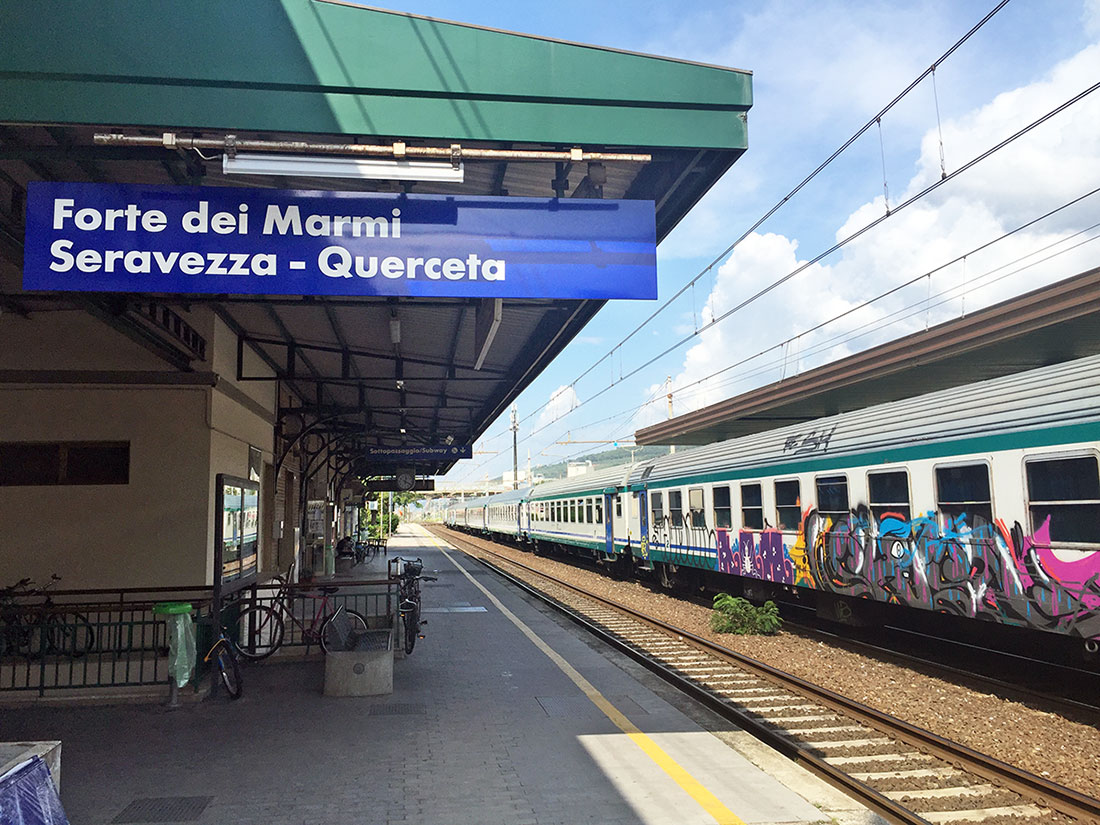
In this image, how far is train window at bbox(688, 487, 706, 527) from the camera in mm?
15570

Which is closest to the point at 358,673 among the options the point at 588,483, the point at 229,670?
the point at 229,670

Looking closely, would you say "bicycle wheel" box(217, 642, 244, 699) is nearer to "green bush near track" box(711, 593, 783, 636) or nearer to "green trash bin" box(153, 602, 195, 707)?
"green trash bin" box(153, 602, 195, 707)

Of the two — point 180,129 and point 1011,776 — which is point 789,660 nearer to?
point 1011,776

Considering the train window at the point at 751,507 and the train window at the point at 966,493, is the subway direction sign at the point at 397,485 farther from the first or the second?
the train window at the point at 966,493

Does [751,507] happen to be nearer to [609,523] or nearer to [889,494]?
[889,494]

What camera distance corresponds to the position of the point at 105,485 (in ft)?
32.3

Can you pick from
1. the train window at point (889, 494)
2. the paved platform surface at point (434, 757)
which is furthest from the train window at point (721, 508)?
the paved platform surface at point (434, 757)

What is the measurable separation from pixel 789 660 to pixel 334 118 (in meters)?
8.22

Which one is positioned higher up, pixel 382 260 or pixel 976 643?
pixel 382 260

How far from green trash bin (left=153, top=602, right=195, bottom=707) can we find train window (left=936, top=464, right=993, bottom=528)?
7.71 meters

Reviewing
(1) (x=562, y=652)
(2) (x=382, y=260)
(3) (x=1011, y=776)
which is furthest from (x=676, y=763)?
(1) (x=562, y=652)

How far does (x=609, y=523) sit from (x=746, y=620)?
33.8 ft

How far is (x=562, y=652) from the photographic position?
34.5ft

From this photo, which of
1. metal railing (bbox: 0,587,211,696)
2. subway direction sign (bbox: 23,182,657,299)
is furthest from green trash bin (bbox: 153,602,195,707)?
subway direction sign (bbox: 23,182,657,299)
